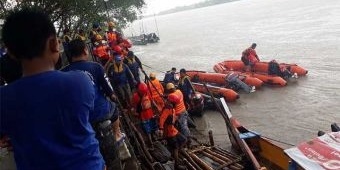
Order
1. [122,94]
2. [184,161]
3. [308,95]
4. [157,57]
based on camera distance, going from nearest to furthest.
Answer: [184,161] < [122,94] < [308,95] < [157,57]

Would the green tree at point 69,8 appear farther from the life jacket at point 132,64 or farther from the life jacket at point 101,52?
the life jacket at point 132,64

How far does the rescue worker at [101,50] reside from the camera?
519 inches

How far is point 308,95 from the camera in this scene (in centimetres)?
1839

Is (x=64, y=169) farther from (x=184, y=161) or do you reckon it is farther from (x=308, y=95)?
(x=308, y=95)

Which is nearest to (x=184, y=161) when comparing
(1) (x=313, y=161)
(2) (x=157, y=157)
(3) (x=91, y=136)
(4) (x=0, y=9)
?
(2) (x=157, y=157)

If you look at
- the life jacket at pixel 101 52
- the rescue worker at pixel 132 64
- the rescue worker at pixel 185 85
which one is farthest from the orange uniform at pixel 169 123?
the life jacket at pixel 101 52

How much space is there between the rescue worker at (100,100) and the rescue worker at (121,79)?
23.7 ft

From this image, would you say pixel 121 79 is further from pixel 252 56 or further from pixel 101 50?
pixel 252 56

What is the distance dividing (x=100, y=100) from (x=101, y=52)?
365 inches

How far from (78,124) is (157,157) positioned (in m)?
7.20

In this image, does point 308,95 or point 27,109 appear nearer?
point 27,109

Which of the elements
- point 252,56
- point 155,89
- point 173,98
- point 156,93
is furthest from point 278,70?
point 173,98

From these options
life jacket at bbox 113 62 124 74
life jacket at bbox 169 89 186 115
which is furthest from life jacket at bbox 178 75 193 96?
life jacket at bbox 169 89 186 115

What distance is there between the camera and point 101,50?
13.2 meters
